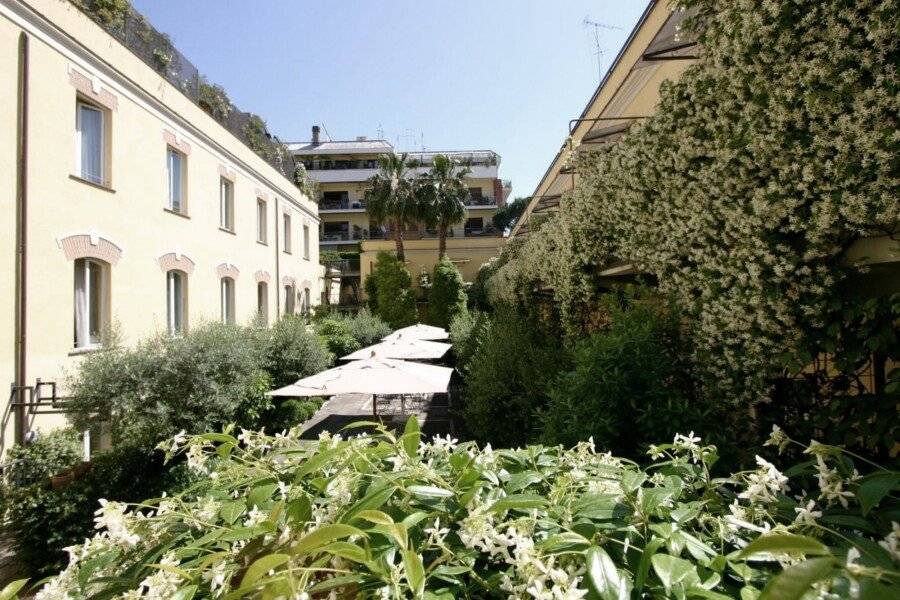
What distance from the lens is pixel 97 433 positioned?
8.25 metres

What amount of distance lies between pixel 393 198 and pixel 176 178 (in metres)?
18.3

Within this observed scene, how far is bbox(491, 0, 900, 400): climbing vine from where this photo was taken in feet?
7.74

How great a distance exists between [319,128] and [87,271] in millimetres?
46954

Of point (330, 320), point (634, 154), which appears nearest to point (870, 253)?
point (634, 154)

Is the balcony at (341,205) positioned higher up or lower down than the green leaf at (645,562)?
higher up

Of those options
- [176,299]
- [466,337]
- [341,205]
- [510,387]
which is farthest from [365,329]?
[341,205]

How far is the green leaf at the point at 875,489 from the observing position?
99 cm

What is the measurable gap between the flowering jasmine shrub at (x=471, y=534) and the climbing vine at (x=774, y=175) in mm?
1684

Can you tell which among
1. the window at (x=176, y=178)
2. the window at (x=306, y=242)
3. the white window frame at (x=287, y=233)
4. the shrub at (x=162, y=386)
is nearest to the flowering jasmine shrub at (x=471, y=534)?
the shrub at (x=162, y=386)

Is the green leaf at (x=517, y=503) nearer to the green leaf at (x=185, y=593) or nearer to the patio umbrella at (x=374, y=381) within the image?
the green leaf at (x=185, y=593)

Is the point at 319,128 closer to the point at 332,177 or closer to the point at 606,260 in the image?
the point at 332,177

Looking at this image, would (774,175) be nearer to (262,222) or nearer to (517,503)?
(517,503)

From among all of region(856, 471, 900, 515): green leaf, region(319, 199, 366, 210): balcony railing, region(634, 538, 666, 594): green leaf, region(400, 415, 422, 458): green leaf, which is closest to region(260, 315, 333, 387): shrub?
region(400, 415, 422, 458): green leaf

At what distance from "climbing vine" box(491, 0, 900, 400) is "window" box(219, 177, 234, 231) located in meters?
13.5
